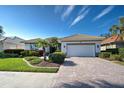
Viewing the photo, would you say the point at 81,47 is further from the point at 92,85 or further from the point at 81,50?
the point at 92,85

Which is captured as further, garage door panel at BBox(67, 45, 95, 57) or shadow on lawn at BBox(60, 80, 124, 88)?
garage door panel at BBox(67, 45, 95, 57)

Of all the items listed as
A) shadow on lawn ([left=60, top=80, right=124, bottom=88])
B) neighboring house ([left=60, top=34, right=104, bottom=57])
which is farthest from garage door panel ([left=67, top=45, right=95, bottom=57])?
shadow on lawn ([left=60, top=80, right=124, bottom=88])

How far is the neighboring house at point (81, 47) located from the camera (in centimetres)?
2848

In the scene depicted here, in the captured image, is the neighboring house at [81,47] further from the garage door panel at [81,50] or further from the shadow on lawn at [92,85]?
the shadow on lawn at [92,85]

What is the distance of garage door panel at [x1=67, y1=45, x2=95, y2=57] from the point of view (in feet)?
93.7

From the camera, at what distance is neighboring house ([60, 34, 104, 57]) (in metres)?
28.5

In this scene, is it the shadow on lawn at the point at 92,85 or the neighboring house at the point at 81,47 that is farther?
the neighboring house at the point at 81,47

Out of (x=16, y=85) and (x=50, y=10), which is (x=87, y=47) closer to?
(x=50, y=10)

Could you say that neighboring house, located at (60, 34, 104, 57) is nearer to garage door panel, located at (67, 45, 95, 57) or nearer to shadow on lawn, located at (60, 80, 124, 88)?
garage door panel, located at (67, 45, 95, 57)

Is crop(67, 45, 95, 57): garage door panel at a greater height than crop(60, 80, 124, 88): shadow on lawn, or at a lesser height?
greater

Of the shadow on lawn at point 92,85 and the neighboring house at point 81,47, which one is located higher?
the neighboring house at point 81,47

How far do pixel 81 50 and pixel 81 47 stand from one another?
474mm

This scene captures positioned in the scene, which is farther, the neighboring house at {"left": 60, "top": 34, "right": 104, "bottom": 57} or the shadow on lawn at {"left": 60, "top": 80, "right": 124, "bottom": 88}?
the neighboring house at {"left": 60, "top": 34, "right": 104, "bottom": 57}

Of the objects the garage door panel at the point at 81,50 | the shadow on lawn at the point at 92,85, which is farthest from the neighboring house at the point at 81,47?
the shadow on lawn at the point at 92,85
